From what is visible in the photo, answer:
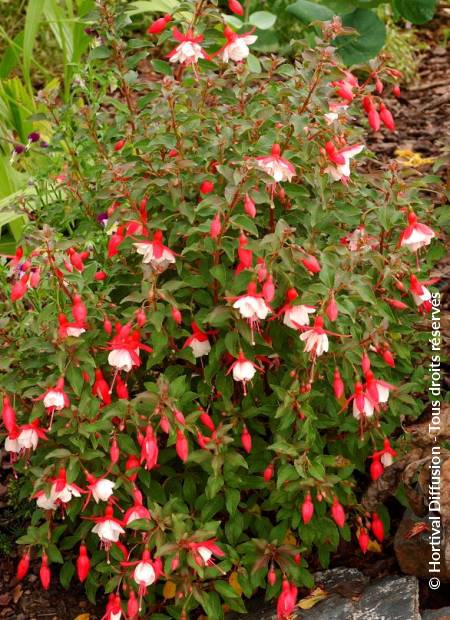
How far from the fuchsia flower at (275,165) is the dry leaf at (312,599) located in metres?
1.18

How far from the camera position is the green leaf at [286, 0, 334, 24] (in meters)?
4.34

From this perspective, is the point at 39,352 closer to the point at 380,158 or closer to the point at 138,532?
the point at 138,532

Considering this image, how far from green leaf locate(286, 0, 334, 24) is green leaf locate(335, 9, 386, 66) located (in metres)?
0.13

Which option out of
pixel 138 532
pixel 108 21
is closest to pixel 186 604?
pixel 138 532

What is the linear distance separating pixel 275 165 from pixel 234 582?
117 cm

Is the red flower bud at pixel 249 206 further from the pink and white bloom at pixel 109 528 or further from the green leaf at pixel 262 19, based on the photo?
the green leaf at pixel 262 19

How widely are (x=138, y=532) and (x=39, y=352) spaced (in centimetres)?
55

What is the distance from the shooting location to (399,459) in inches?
101

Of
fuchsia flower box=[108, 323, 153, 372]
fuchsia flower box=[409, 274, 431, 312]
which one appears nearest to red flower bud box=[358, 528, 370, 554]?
fuchsia flower box=[409, 274, 431, 312]

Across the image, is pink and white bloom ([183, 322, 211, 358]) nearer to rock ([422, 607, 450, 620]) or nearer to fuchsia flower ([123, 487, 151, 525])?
fuchsia flower ([123, 487, 151, 525])

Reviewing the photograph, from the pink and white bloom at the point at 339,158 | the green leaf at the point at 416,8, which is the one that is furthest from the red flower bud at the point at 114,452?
the green leaf at the point at 416,8

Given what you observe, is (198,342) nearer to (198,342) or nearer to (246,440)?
(198,342)

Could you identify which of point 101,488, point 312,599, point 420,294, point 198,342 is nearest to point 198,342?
point 198,342

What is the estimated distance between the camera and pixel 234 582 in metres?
2.47
